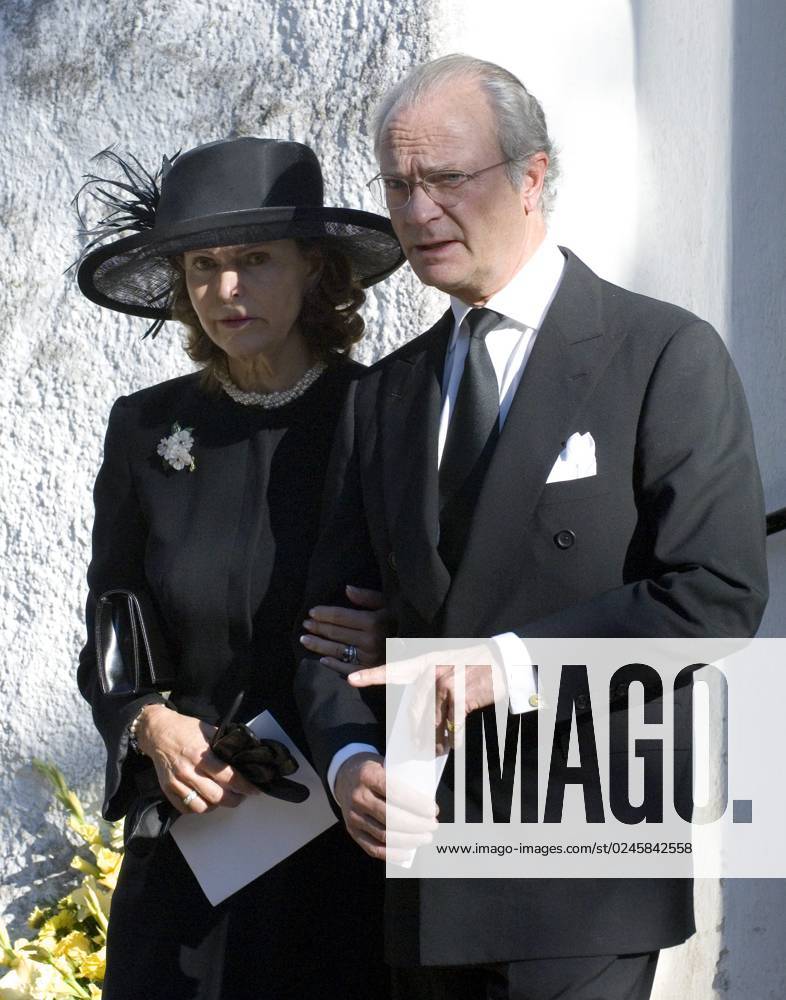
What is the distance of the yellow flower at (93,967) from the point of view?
11.4 feet

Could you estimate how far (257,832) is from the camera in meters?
2.38

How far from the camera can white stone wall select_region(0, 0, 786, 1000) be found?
3.26 meters

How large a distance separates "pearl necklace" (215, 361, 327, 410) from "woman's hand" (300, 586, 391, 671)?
19.0 inches

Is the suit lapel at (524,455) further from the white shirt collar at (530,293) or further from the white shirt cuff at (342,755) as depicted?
the white shirt cuff at (342,755)

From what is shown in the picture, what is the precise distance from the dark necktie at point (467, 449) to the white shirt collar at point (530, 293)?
0.24 ft

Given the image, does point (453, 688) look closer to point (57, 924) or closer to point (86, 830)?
point (86, 830)

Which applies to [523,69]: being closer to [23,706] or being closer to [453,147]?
[453,147]

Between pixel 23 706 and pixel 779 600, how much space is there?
2.01m

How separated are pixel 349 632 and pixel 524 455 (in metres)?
0.44

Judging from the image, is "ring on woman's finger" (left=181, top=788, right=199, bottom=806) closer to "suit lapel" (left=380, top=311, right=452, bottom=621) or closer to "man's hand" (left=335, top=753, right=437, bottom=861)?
"man's hand" (left=335, top=753, right=437, bottom=861)

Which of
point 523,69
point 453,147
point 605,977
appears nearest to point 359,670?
point 605,977

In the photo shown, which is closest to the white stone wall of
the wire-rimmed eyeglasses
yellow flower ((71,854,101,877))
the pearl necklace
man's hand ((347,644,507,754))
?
yellow flower ((71,854,101,877))

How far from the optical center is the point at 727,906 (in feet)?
11.0

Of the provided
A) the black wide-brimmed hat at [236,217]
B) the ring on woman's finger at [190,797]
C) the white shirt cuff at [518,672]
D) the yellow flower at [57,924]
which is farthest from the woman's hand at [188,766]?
the yellow flower at [57,924]
